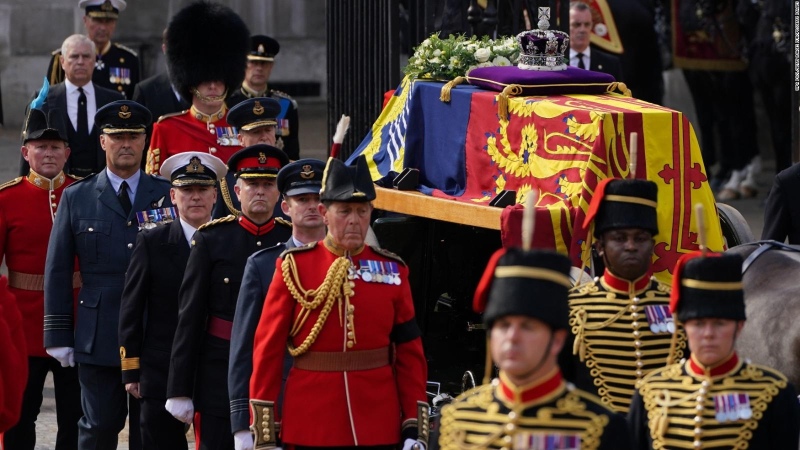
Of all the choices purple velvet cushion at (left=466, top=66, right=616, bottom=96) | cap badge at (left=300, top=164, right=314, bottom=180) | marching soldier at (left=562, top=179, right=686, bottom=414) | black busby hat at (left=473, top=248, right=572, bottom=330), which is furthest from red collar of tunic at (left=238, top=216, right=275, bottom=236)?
black busby hat at (left=473, top=248, right=572, bottom=330)

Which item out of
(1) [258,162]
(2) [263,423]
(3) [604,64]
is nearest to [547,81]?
(1) [258,162]

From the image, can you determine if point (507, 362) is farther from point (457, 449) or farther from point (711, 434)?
point (711, 434)

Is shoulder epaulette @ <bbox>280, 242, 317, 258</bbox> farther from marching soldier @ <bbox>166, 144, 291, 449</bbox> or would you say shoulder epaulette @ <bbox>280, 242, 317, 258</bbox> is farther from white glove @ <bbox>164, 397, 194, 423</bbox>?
white glove @ <bbox>164, 397, 194, 423</bbox>

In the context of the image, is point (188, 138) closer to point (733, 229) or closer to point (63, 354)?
point (63, 354)

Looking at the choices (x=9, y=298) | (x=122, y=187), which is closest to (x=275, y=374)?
(x=9, y=298)

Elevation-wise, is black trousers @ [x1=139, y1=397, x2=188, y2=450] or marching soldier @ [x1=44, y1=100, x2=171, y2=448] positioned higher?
marching soldier @ [x1=44, y1=100, x2=171, y2=448]

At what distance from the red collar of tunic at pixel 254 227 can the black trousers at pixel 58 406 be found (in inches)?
60.1

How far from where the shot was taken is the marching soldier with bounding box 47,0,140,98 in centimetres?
1188

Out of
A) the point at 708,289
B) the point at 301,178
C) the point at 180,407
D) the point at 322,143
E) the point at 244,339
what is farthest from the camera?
the point at 322,143

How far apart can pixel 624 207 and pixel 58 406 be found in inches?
139

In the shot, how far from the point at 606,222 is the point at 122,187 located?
9.92 ft

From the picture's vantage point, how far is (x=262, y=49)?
1157 centimetres

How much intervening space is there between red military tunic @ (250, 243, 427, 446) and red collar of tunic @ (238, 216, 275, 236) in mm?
1080

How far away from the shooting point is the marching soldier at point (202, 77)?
9781 mm
